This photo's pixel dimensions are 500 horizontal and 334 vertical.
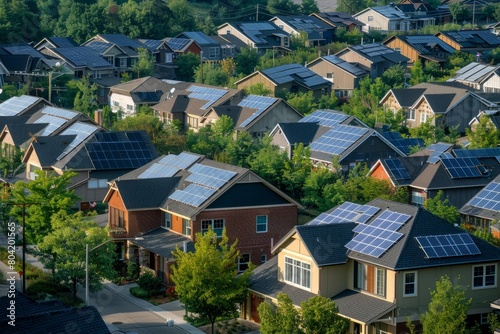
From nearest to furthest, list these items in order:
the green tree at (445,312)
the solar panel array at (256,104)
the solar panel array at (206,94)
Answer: the green tree at (445,312)
the solar panel array at (256,104)
the solar panel array at (206,94)

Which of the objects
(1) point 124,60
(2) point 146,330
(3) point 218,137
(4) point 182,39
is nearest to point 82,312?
(2) point 146,330

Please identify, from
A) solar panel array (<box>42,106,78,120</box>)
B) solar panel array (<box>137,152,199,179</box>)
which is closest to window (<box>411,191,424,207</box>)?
solar panel array (<box>137,152,199,179</box>)

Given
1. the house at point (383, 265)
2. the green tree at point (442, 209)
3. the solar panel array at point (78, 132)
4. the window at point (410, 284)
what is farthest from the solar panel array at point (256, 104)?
the window at point (410, 284)

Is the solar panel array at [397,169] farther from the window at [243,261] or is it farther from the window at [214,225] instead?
the window at [214,225]

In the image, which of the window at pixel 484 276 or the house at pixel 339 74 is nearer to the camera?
the window at pixel 484 276

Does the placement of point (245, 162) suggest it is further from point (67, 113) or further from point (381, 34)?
point (381, 34)

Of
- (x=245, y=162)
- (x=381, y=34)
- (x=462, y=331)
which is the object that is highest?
(x=462, y=331)
